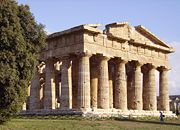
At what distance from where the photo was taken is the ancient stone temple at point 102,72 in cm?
4828

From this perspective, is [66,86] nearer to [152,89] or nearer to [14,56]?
[152,89]

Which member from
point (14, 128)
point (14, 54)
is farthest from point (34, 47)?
point (14, 128)

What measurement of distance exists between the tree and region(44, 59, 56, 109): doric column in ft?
65.3

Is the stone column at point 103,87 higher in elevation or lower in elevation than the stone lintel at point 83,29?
lower

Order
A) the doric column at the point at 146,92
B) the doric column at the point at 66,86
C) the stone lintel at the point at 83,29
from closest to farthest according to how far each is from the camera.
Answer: the stone lintel at the point at 83,29
the doric column at the point at 66,86
the doric column at the point at 146,92

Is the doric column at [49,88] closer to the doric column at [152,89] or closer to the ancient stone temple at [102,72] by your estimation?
the ancient stone temple at [102,72]

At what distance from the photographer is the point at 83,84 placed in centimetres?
4731

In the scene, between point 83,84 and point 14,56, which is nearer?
point 14,56

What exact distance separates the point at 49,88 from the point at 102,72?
7.76m

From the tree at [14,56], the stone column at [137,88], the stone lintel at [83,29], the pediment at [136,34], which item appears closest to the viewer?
the tree at [14,56]

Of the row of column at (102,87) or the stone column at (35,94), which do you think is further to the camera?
the stone column at (35,94)

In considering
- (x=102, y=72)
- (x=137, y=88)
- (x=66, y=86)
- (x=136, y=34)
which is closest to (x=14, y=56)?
(x=66, y=86)

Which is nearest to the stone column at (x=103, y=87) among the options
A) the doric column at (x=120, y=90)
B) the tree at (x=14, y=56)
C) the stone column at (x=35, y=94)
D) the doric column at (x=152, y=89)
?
the doric column at (x=120, y=90)

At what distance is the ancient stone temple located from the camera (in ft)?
158
